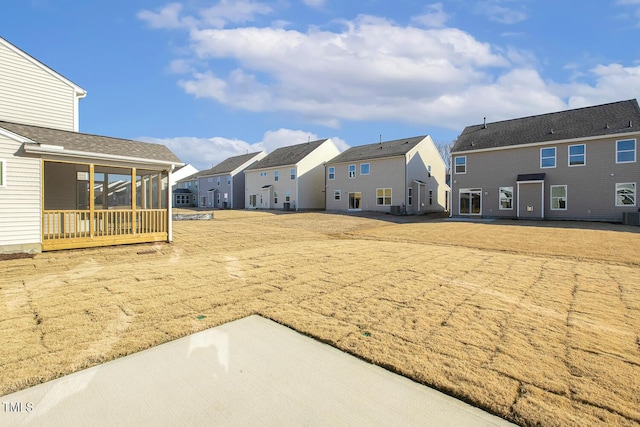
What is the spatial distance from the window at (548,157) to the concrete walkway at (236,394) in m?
24.5

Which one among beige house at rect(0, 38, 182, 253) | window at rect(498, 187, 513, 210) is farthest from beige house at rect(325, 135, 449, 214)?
beige house at rect(0, 38, 182, 253)

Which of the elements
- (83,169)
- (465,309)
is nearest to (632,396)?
(465,309)

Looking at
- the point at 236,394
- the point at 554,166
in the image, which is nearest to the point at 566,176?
the point at 554,166

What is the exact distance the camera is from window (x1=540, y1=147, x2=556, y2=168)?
2170cm

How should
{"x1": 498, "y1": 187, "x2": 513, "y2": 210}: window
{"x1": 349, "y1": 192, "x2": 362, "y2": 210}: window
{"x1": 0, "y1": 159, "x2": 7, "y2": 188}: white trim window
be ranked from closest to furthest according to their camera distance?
1. {"x1": 0, "y1": 159, "x2": 7, "y2": 188}: white trim window
2. {"x1": 498, "y1": 187, "x2": 513, "y2": 210}: window
3. {"x1": 349, "y1": 192, "x2": 362, "y2": 210}: window

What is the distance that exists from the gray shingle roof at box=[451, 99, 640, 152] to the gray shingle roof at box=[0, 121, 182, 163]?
22.2 metres

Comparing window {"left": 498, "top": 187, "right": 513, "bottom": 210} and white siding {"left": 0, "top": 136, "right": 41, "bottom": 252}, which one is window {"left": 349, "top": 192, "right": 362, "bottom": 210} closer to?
window {"left": 498, "top": 187, "right": 513, "bottom": 210}

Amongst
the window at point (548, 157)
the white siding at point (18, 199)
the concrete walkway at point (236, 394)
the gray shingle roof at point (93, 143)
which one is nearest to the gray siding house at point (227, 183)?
the gray shingle roof at point (93, 143)

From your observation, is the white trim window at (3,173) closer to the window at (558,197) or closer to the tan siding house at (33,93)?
the tan siding house at (33,93)

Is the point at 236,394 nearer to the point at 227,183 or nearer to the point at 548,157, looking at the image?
the point at 548,157

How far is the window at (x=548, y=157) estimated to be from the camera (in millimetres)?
21703

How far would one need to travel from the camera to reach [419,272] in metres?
6.87

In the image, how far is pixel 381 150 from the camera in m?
31.2

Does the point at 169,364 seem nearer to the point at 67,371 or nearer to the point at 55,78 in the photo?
the point at 67,371
